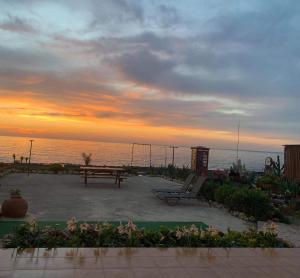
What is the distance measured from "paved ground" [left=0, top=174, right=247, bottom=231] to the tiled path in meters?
2.58

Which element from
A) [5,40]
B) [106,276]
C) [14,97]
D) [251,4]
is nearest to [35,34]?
[5,40]

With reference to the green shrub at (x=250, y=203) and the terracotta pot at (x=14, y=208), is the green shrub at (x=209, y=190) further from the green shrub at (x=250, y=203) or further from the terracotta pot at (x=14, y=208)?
the terracotta pot at (x=14, y=208)

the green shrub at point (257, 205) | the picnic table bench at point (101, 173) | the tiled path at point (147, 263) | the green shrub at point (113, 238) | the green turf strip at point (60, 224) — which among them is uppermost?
the picnic table bench at point (101, 173)

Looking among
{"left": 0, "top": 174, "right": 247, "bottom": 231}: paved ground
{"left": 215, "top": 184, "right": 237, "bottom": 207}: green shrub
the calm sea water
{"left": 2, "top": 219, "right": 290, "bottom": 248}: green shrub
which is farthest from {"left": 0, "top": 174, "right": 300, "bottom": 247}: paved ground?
the calm sea water

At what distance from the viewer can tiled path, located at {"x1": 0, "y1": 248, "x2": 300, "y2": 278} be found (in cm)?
437

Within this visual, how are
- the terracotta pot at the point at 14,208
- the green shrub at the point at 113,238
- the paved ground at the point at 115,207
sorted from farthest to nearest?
the paved ground at the point at 115,207, the terracotta pot at the point at 14,208, the green shrub at the point at 113,238

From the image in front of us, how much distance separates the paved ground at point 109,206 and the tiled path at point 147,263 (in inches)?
102

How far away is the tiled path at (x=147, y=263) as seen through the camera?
4371mm

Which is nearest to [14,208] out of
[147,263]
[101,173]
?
[147,263]

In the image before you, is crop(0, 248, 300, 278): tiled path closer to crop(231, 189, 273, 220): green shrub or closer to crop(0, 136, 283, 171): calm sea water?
crop(231, 189, 273, 220): green shrub

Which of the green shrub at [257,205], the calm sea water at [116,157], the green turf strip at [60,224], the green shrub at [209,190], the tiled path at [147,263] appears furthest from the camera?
the calm sea water at [116,157]

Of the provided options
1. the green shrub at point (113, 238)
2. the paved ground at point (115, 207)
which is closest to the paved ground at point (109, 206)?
the paved ground at point (115, 207)

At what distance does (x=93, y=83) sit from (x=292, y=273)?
454 inches

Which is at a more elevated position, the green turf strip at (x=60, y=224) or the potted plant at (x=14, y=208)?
the potted plant at (x=14, y=208)
